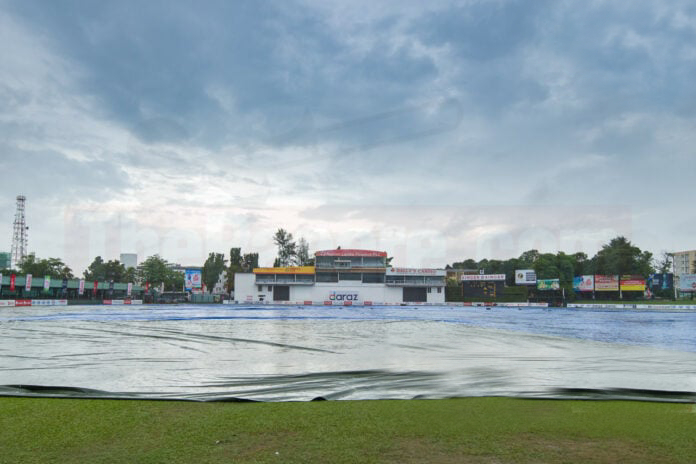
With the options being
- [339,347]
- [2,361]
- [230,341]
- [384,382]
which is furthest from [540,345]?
[2,361]

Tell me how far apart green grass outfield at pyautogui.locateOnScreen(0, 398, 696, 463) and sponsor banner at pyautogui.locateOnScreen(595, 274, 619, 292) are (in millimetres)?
77805

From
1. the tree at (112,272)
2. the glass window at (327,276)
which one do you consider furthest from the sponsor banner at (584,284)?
the tree at (112,272)

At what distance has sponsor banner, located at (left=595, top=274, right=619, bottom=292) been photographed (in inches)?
2906

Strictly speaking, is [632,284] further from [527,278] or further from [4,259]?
[4,259]

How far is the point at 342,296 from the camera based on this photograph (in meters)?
80.0

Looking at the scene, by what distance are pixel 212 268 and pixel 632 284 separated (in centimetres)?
10203

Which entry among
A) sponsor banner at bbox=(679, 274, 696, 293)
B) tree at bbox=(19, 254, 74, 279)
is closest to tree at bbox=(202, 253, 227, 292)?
tree at bbox=(19, 254, 74, 279)

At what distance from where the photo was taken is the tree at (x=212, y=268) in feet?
418

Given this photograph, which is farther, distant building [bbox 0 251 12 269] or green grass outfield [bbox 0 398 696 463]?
distant building [bbox 0 251 12 269]

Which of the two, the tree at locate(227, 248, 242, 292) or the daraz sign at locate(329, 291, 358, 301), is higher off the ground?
the tree at locate(227, 248, 242, 292)

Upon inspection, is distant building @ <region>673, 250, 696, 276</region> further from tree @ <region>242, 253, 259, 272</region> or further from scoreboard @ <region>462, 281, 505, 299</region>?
tree @ <region>242, 253, 259, 272</region>

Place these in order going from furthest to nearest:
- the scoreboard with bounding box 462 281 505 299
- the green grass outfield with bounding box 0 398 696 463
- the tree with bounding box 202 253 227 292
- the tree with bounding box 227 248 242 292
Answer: the tree with bounding box 202 253 227 292
the tree with bounding box 227 248 242 292
the scoreboard with bounding box 462 281 505 299
the green grass outfield with bounding box 0 398 696 463

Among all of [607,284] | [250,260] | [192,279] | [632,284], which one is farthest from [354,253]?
[250,260]

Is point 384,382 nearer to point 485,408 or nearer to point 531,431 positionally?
point 485,408
